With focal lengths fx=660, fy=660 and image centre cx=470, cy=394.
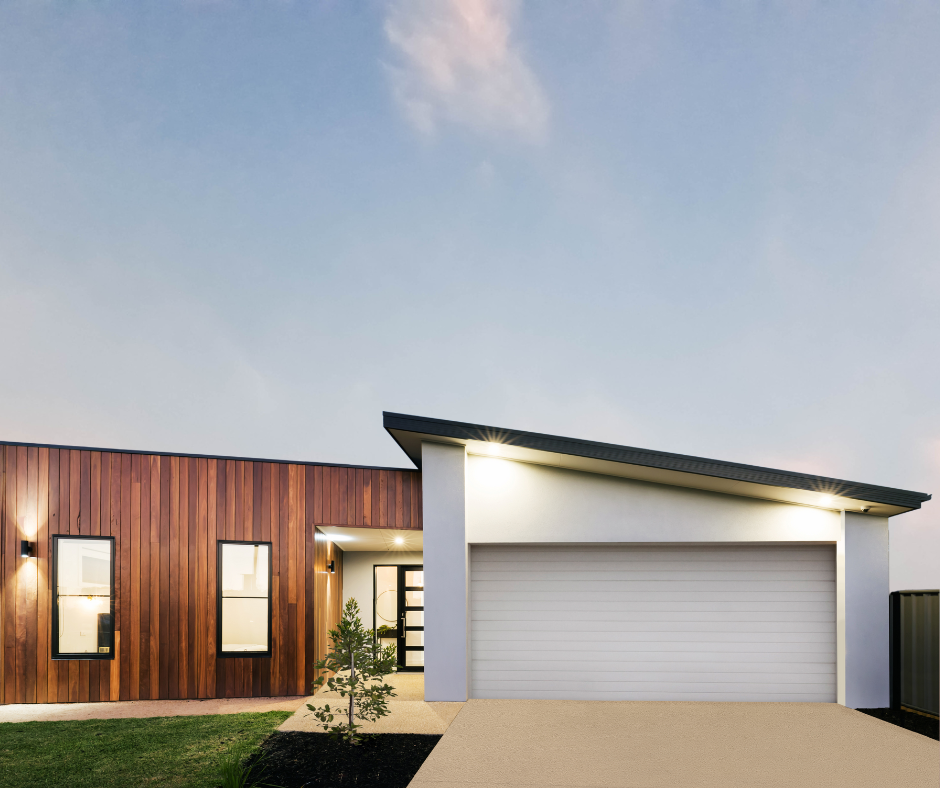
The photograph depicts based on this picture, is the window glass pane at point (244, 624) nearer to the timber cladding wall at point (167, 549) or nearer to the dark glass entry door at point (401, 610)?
the timber cladding wall at point (167, 549)

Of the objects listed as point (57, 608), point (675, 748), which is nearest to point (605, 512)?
point (675, 748)

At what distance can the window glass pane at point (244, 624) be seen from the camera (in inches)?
344

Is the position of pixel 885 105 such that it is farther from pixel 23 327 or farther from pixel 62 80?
pixel 23 327

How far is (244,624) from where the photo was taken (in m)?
8.79

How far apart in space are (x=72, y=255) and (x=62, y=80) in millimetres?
7105

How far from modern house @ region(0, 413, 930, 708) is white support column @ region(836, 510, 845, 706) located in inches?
1.1

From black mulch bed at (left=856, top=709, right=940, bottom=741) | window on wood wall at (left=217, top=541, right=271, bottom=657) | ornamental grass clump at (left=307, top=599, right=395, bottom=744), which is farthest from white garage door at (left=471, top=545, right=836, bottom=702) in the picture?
window on wood wall at (left=217, top=541, right=271, bottom=657)

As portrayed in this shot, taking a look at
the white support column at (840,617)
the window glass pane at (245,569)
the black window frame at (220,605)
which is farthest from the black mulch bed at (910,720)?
the window glass pane at (245,569)

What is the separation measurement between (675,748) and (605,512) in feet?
9.38

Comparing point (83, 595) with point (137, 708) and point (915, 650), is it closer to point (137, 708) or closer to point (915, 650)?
point (137, 708)

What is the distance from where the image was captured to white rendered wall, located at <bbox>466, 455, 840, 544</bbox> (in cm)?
820

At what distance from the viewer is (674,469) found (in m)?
7.35

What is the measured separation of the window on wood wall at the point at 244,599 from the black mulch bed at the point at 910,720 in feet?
24.5

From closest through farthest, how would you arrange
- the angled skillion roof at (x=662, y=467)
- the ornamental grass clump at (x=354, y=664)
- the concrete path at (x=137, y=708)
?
the ornamental grass clump at (x=354, y=664) < the angled skillion roof at (x=662, y=467) < the concrete path at (x=137, y=708)
